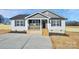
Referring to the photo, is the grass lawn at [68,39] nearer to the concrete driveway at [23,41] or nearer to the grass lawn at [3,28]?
the concrete driveway at [23,41]

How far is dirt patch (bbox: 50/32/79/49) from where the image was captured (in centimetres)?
439

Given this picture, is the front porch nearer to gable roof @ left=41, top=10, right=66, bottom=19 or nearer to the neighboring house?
the neighboring house

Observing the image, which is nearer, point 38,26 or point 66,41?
point 66,41

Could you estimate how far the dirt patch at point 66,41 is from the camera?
4.39 metres

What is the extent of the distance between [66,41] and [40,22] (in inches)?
23.9

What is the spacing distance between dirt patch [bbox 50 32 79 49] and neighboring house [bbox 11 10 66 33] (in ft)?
0.43

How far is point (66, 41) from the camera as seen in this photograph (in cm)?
445

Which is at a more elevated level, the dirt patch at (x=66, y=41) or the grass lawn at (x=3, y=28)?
the grass lawn at (x=3, y=28)

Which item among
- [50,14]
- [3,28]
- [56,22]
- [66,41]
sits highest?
[50,14]

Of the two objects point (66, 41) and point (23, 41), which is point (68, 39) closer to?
point (66, 41)

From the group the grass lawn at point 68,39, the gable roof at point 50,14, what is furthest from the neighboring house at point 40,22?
the grass lawn at point 68,39

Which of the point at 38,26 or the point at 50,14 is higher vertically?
the point at 50,14

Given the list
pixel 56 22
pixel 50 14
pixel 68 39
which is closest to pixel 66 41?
pixel 68 39
